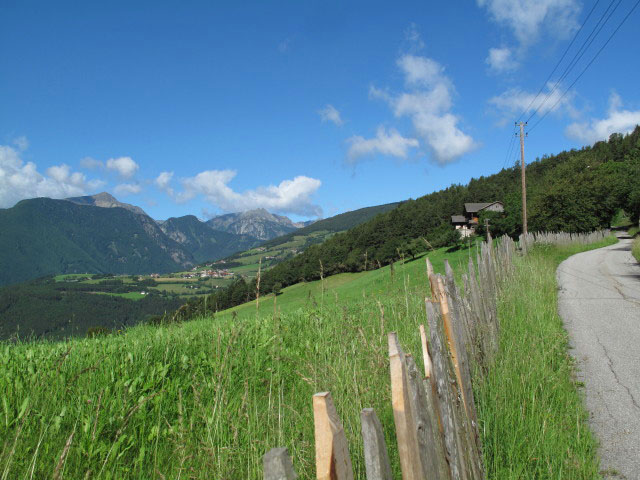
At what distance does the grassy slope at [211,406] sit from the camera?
2.35 metres

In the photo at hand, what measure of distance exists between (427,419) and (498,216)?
195 feet

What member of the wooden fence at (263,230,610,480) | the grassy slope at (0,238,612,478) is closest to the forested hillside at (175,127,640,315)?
the grassy slope at (0,238,612,478)

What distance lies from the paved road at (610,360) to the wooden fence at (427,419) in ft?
3.64

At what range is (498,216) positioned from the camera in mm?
55375

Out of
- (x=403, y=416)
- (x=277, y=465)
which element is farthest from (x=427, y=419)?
(x=277, y=465)

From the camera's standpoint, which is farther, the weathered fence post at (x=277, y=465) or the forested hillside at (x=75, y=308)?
the forested hillside at (x=75, y=308)

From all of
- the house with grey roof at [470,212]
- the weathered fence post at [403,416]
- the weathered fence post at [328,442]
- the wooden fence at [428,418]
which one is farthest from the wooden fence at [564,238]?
the house with grey roof at [470,212]

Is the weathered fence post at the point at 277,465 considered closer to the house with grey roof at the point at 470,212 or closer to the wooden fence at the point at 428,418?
the wooden fence at the point at 428,418

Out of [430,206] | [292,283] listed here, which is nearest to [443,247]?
[292,283]

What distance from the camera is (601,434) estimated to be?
129 inches

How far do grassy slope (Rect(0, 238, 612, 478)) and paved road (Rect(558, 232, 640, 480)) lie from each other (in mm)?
257

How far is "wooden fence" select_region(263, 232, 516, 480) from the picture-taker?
3.21 feet

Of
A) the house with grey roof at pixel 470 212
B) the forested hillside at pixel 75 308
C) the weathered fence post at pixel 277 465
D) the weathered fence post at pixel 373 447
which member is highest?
the house with grey roof at pixel 470 212

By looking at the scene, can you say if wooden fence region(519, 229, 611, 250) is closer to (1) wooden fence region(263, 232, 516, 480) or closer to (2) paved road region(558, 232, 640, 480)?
(2) paved road region(558, 232, 640, 480)
